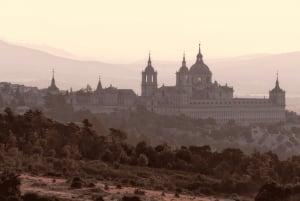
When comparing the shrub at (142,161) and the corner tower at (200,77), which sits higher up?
the corner tower at (200,77)

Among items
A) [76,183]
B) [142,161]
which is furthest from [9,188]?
[142,161]

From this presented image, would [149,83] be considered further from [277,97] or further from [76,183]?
[76,183]

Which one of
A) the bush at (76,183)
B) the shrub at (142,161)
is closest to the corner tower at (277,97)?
the shrub at (142,161)

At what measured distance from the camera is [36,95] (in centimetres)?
13225

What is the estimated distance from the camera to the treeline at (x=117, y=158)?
1726 inches

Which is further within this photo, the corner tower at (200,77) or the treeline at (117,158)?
the corner tower at (200,77)

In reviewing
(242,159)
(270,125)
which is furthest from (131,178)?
(270,125)

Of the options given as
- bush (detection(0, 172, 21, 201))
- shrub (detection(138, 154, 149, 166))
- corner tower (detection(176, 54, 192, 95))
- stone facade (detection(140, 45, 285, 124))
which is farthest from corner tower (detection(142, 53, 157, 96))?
bush (detection(0, 172, 21, 201))

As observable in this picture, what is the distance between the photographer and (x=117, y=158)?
52781mm

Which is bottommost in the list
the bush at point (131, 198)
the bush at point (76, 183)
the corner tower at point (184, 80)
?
the bush at point (131, 198)

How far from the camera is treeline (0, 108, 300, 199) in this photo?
43.8 m

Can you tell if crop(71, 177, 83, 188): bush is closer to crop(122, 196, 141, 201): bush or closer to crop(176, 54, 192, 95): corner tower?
crop(122, 196, 141, 201): bush

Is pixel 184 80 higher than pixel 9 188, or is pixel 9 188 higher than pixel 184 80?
pixel 184 80

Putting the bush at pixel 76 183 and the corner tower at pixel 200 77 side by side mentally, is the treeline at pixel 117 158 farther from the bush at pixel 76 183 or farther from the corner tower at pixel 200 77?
the corner tower at pixel 200 77
